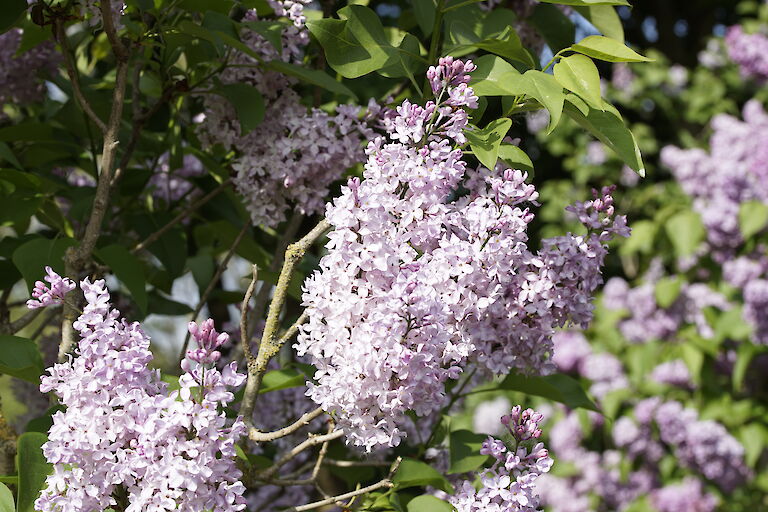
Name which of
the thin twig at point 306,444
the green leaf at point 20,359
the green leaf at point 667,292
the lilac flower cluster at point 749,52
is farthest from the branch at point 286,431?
the lilac flower cluster at point 749,52

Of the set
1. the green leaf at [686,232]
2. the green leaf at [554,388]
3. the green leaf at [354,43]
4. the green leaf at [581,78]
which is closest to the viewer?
the green leaf at [581,78]

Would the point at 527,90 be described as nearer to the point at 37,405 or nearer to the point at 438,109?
the point at 438,109

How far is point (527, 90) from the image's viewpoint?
914mm

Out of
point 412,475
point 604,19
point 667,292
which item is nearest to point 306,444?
point 412,475

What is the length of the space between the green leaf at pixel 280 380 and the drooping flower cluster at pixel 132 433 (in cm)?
32

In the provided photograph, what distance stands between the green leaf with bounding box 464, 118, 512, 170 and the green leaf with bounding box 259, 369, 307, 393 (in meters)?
0.41

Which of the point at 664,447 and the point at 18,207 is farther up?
the point at 18,207

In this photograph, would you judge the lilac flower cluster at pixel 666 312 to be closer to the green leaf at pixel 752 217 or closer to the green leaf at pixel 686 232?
the green leaf at pixel 686 232

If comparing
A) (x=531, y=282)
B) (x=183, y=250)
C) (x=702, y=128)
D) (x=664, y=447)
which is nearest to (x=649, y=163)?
(x=702, y=128)

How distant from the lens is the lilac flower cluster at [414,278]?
85 centimetres

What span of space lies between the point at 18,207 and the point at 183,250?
0.99 feet

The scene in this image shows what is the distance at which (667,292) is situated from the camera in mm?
3662

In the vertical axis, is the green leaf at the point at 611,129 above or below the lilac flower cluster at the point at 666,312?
above

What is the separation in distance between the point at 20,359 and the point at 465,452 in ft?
1.99
